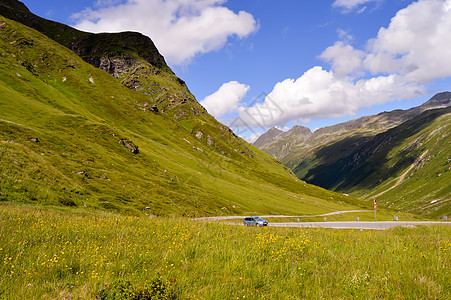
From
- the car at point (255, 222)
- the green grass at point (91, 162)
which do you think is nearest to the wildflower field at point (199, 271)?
the green grass at point (91, 162)

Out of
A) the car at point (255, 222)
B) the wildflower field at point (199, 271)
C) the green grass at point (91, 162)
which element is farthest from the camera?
the car at point (255, 222)

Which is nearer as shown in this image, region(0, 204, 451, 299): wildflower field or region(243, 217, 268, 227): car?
region(0, 204, 451, 299): wildflower field

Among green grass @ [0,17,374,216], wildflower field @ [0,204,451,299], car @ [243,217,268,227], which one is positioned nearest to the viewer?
wildflower field @ [0,204,451,299]

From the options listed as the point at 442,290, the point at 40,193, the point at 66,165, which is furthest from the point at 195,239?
the point at 66,165

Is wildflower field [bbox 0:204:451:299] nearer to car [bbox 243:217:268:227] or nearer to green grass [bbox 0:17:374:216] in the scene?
green grass [bbox 0:17:374:216]

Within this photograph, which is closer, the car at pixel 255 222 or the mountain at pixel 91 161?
the mountain at pixel 91 161

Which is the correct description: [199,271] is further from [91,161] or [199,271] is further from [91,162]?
[91,161]

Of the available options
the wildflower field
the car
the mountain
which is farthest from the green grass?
the wildflower field

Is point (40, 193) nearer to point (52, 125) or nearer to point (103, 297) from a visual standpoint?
point (103, 297)

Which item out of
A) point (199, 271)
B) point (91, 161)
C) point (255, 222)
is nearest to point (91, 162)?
point (91, 161)

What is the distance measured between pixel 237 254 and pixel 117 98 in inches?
6737

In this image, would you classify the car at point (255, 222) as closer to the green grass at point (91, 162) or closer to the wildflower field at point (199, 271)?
the green grass at point (91, 162)

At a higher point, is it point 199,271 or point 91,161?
point 199,271

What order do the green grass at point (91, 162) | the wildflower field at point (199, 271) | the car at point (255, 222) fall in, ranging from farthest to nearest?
the car at point (255, 222)
the green grass at point (91, 162)
the wildflower field at point (199, 271)
